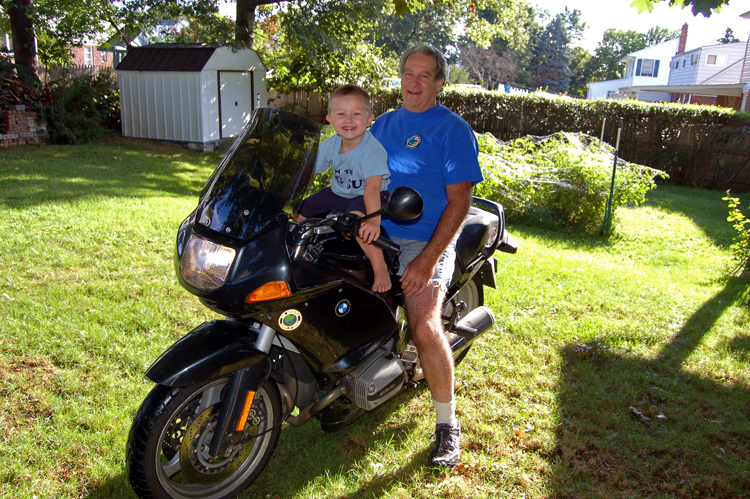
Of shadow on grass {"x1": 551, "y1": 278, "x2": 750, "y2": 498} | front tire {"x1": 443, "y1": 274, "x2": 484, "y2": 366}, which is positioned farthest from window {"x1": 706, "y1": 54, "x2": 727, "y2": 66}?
front tire {"x1": 443, "y1": 274, "x2": 484, "y2": 366}

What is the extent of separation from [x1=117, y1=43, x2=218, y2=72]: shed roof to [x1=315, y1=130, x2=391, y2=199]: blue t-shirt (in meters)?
13.0

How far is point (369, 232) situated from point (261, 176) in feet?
1.72

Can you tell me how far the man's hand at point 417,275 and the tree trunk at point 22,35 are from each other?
52.1 feet

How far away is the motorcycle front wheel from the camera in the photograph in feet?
7.44

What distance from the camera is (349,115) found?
8.38 feet

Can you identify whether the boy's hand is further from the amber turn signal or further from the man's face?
the man's face

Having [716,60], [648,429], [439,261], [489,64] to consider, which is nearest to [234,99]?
[439,261]

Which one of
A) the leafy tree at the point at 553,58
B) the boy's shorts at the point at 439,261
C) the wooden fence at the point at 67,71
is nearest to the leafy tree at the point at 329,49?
the wooden fence at the point at 67,71

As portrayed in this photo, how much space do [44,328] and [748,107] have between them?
993 inches

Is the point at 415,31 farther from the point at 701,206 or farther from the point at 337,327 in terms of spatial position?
the point at 337,327

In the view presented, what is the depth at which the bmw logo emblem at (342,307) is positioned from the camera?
99.4 inches

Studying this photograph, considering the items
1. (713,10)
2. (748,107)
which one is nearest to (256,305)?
(713,10)

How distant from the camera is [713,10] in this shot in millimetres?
4797

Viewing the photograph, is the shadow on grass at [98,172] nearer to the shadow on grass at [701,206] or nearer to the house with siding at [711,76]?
the shadow on grass at [701,206]
